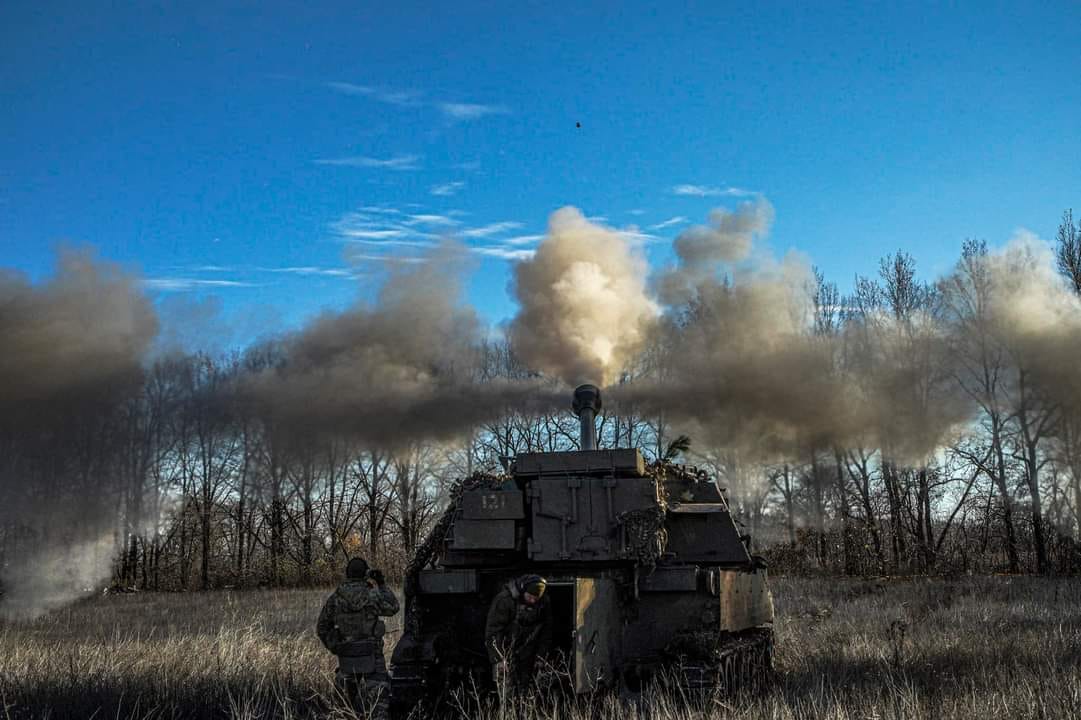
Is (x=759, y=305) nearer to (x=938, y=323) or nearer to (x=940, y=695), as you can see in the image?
(x=938, y=323)

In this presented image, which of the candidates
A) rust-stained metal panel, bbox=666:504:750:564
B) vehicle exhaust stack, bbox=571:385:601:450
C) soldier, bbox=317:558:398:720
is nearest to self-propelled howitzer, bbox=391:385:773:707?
rust-stained metal panel, bbox=666:504:750:564

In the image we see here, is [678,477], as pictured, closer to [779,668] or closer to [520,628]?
[779,668]

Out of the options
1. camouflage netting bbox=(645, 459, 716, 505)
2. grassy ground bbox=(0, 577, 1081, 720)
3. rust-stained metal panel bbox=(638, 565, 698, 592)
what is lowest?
grassy ground bbox=(0, 577, 1081, 720)

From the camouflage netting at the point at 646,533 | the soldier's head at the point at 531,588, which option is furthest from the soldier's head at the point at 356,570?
the camouflage netting at the point at 646,533

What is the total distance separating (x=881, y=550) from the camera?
30922mm

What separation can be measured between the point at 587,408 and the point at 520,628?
4278 millimetres

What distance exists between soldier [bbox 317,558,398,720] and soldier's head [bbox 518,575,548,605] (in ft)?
4.66

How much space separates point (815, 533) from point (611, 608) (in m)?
25.4

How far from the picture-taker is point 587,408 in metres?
12.8

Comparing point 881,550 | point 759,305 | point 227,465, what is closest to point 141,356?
point 759,305

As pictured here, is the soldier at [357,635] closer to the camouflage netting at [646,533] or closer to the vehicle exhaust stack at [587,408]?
the camouflage netting at [646,533]

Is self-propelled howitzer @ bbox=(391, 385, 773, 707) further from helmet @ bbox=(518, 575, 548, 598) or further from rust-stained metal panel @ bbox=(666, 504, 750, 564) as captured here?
helmet @ bbox=(518, 575, 548, 598)

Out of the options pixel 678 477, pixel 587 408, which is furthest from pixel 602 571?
pixel 587 408

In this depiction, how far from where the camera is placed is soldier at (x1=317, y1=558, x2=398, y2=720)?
9.41 metres
